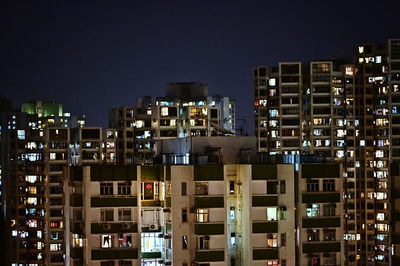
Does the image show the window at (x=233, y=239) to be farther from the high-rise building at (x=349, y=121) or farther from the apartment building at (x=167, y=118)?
the high-rise building at (x=349, y=121)

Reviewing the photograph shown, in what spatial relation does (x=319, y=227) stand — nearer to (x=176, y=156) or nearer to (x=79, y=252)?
(x=176, y=156)

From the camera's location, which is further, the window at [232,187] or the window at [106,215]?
the window at [232,187]

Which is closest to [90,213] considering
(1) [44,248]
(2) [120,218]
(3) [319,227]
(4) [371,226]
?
(2) [120,218]

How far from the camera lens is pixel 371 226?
6300 centimetres

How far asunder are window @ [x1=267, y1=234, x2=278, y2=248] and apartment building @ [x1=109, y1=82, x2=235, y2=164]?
94.8 feet

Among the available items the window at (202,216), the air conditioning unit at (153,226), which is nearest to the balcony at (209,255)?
the window at (202,216)

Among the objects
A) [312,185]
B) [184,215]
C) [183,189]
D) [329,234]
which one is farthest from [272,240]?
[183,189]

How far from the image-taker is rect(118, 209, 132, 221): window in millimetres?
27828

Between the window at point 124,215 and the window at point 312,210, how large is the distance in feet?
20.8

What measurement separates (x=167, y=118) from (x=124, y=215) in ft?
101

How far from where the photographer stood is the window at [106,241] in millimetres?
27703

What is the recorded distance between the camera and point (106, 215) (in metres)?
27.8

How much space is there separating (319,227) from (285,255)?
174 centimetres

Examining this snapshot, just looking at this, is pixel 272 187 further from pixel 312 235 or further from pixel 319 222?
pixel 312 235
